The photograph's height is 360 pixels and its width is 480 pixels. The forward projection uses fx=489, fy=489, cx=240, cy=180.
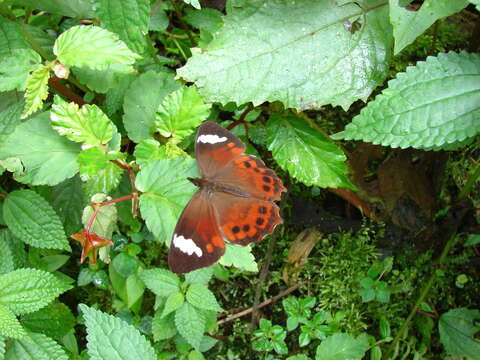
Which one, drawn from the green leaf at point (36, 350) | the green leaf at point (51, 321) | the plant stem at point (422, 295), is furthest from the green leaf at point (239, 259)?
the plant stem at point (422, 295)

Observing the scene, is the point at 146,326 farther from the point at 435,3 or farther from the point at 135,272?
the point at 435,3

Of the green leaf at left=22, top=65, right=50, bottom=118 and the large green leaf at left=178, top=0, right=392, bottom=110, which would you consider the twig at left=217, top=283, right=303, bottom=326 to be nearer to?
the large green leaf at left=178, top=0, right=392, bottom=110

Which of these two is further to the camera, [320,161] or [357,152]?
[357,152]

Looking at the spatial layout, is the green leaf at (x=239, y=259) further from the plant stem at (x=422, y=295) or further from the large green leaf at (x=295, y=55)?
the plant stem at (x=422, y=295)

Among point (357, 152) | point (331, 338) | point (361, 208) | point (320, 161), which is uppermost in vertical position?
point (320, 161)

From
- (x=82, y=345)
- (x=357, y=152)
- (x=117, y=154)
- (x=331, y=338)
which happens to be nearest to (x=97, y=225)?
(x=117, y=154)

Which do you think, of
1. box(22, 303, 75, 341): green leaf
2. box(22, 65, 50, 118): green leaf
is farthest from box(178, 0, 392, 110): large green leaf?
box(22, 303, 75, 341): green leaf
